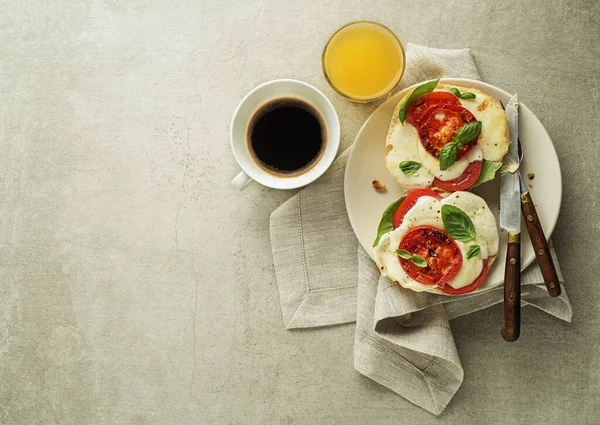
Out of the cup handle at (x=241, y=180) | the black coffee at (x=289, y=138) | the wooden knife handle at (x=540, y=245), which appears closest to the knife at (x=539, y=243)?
the wooden knife handle at (x=540, y=245)

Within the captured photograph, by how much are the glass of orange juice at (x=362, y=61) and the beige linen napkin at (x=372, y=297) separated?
0.26ft

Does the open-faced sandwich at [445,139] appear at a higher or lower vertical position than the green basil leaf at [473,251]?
higher

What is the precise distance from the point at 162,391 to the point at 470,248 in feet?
3.78

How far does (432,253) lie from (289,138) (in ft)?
1.84

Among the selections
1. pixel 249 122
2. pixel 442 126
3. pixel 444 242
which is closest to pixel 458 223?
pixel 444 242

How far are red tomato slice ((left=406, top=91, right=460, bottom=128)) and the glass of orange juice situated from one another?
0.48ft

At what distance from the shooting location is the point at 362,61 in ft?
5.73

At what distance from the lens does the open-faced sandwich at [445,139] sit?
1.57 meters

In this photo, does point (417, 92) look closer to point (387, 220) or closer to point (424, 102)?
point (424, 102)

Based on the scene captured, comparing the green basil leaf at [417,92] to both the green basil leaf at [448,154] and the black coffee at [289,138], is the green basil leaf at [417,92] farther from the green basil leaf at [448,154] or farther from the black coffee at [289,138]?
the black coffee at [289,138]

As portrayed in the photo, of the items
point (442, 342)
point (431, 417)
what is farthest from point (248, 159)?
point (431, 417)

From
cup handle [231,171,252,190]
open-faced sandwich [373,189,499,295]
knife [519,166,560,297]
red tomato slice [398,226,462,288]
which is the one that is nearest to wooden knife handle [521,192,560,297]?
knife [519,166,560,297]

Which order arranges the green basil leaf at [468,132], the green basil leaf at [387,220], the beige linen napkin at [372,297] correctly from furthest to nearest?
the beige linen napkin at [372,297]
the green basil leaf at [387,220]
the green basil leaf at [468,132]

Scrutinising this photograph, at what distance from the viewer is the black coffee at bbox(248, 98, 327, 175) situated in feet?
5.58
